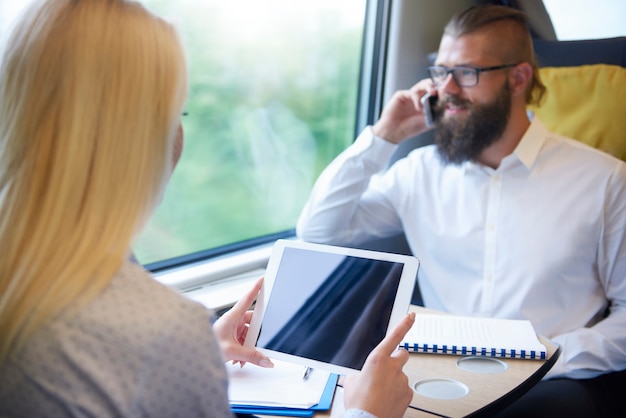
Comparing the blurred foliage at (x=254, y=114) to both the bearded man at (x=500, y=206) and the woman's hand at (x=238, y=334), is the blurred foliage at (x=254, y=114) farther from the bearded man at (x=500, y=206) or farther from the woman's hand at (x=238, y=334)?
the woman's hand at (x=238, y=334)

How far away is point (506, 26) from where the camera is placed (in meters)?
1.63

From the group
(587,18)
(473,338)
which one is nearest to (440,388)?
(473,338)

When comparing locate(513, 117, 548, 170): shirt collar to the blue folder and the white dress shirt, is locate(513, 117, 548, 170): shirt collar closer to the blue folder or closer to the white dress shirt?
the white dress shirt

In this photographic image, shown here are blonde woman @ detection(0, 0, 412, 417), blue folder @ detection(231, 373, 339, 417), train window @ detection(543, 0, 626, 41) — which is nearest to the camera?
blonde woman @ detection(0, 0, 412, 417)

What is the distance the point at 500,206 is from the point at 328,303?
74 centimetres

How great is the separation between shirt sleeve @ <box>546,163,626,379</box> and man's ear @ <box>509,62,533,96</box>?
323 mm

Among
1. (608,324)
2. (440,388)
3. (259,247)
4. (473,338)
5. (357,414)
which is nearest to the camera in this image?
(357,414)

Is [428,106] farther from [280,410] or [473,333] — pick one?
[280,410]

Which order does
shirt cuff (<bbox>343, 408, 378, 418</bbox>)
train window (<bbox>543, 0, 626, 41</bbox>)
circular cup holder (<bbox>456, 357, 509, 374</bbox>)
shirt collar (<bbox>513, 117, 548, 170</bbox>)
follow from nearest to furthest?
shirt cuff (<bbox>343, 408, 378, 418</bbox>)
circular cup holder (<bbox>456, 357, 509, 374</bbox>)
shirt collar (<bbox>513, 117, 548, 170</bbox>)
train window (<bbox>543, 0, 626, 41</bbox>)

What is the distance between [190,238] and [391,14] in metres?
0.99

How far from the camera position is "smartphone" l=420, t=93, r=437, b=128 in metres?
1.68

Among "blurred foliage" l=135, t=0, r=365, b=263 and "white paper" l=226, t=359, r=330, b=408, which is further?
"blurred foliage" l=135, t=0, r=365, b=263

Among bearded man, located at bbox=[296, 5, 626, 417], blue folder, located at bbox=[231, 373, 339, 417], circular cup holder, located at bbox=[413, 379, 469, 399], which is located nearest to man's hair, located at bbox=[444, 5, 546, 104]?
bearded man, located at bbox=[296, 5, 626, 417]

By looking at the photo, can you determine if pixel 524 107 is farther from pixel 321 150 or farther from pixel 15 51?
pixel 15 51
